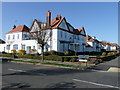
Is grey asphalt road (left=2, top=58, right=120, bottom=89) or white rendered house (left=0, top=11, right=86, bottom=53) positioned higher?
white rendered house (left=0, top=11, right=86, bottom=53)

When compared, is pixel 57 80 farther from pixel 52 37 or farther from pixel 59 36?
pixel 59 36

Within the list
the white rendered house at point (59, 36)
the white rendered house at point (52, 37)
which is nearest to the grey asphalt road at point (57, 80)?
the white rendered house at point (52, 37)

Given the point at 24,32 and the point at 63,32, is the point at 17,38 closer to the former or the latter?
the point at 24,32

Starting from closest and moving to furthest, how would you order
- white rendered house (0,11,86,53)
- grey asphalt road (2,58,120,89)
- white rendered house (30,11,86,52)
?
grey asphalt road (2,58,120,89) < white rendered house (30,11,86,52) < white rendered house (0,11,86,53)

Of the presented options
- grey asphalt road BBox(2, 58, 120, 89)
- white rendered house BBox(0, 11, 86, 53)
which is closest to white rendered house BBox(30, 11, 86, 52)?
white rendered house BBox(0, 11, 86, 53)

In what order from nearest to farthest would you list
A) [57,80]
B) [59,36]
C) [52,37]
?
[57,80]
[52,37]
[59,36]

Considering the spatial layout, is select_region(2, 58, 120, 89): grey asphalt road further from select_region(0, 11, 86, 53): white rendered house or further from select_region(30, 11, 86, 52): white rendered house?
select_region(30, 11, 86, 52): white rendered house

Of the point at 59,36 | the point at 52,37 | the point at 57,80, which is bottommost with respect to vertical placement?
the point at 57,80

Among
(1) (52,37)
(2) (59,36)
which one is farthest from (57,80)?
(2) (59,36)

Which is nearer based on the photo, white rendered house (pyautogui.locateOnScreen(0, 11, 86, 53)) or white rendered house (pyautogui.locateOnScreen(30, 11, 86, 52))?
white rendered house (pyautogui.locateOnScreen(30, 11, 86, 52))

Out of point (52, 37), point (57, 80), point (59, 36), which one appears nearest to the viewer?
point (57, 80)

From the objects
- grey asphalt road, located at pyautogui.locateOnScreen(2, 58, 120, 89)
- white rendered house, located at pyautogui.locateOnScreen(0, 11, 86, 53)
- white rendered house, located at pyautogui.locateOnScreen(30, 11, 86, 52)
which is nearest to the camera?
grey asphalt road, located at pyautogui.locateOnScreen(2, 58, 120, 89)

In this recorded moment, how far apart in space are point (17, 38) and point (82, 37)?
2398 centimetres

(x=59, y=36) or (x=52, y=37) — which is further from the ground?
(x=59, y=36)
